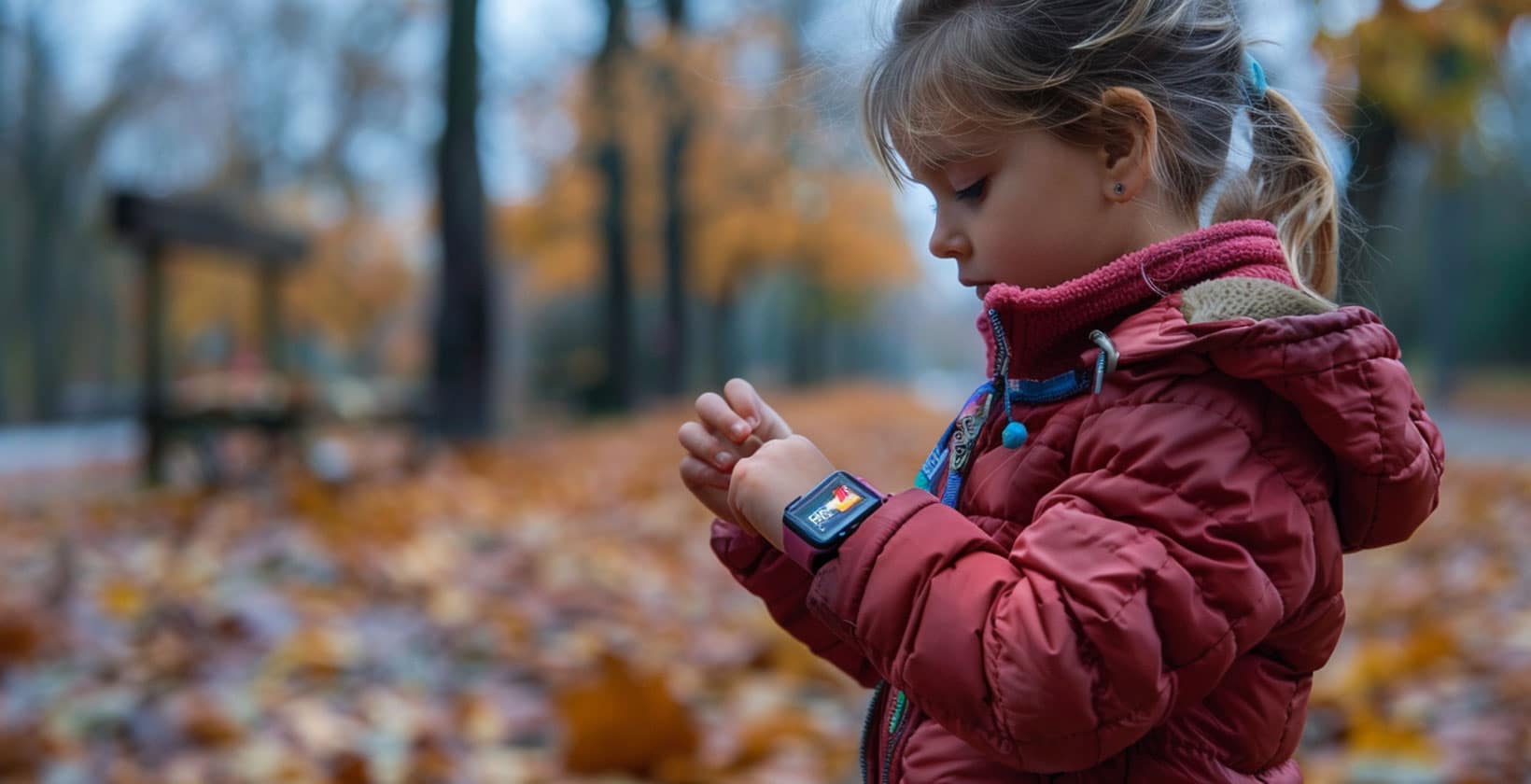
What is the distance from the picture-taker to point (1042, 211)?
1.11 m

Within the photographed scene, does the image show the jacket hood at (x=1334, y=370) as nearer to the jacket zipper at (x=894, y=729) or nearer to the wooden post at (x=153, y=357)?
the jacket zipper at (x=894, y=729)

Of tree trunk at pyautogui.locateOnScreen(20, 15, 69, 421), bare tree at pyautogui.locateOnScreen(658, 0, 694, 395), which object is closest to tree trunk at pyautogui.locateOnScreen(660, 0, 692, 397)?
bare tree at pyautogui.locateOnScreen(658, 0, 694, 395)

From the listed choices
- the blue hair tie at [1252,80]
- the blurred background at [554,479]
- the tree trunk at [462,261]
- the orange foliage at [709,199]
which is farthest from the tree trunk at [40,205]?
the blue hair tie at [1252,80]

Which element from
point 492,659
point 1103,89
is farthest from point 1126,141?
point 492,659

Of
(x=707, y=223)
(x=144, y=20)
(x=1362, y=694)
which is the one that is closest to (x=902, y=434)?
(x=1362, y=694)

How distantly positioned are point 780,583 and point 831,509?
10.2 inches

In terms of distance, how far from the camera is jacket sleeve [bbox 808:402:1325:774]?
936mm

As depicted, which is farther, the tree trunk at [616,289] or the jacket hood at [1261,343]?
the tree trunk at [616,289]

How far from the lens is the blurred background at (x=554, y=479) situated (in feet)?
8.48

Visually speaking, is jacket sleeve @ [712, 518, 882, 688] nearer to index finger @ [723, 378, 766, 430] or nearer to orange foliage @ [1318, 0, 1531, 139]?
index finger @ [723, 378, 766, 430]

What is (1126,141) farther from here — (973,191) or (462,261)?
(462,261)

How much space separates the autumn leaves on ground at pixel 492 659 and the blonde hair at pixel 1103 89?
56.8 inches

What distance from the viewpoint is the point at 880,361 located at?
197ft

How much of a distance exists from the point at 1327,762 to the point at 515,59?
14036 mm
